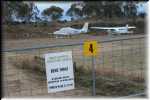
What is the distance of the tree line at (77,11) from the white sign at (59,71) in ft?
87.2

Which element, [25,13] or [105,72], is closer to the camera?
[105,72]

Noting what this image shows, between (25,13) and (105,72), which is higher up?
(25,13)

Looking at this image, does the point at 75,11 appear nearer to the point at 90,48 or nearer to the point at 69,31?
the point at 69,31

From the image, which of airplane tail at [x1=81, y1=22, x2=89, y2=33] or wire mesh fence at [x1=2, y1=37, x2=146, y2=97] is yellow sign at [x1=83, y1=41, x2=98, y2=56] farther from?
airplane tail at [x1=81, y1=22, x2=89, y2=33]

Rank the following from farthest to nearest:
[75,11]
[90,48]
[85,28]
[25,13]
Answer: [85,28], [25,13], [75,11], [90,48]

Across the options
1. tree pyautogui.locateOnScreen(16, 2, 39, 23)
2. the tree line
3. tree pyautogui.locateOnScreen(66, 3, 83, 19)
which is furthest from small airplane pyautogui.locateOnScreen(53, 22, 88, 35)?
tree pyautogui.locateOnScreen(16, 2, 39, 23)

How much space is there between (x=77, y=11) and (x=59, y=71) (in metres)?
32.3

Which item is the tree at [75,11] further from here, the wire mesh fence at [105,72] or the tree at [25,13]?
the wire mesh fence at [105,72]

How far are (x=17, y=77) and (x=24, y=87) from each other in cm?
70

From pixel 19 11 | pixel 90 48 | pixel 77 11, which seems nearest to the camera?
pixel 90 48

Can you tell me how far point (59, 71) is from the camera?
5523 millimetres

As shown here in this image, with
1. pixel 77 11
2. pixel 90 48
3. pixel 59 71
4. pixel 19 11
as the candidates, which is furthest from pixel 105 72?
pixel 77 11

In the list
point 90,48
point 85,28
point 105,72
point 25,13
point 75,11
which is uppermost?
point 75,11

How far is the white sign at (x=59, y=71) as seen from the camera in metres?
5.45
